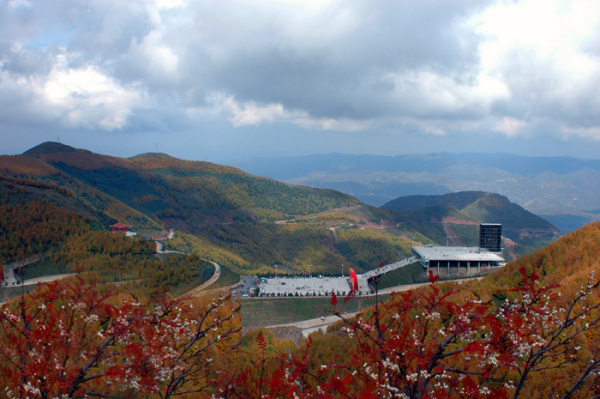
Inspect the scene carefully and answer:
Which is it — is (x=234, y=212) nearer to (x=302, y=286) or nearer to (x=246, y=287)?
(x=302, y=286)

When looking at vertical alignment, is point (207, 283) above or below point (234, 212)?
below

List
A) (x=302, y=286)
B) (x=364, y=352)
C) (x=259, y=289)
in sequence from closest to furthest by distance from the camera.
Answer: (x=364, y=352), (x=259, y=289), (x=302, y=286)

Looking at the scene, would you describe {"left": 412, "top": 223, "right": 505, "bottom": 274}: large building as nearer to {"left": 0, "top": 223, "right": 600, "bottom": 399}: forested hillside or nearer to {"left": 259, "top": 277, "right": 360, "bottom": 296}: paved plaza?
{"left": 259, "top": 277, "right": 360, "bottom": 296}: paved plaza

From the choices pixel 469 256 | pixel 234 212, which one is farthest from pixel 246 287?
pixel 234 212

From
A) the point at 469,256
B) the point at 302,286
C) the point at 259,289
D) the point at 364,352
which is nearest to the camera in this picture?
the point at 364,352

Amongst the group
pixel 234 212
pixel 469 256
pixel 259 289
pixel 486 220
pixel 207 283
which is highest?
pixel 234 212

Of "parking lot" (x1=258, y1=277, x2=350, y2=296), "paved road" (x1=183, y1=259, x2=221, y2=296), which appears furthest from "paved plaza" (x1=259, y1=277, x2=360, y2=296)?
"paved road" (x1=183, y1=259, x2=221, y2=296)

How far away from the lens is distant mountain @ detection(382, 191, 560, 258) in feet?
416

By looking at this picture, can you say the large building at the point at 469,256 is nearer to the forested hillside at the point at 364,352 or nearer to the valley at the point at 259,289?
the valley at the point at 259,289

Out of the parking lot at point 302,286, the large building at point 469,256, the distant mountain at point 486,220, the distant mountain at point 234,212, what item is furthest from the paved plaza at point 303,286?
the distant mountain at point 486,220

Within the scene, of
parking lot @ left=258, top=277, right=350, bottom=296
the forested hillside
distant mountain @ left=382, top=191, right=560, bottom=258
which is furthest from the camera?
distant mountain @ left=382, top=191, right=560, bottom=258

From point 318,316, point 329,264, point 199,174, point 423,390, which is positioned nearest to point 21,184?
point 318,316

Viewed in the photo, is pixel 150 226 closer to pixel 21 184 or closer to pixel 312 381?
pixel 21 184

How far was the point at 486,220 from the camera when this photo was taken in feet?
515
